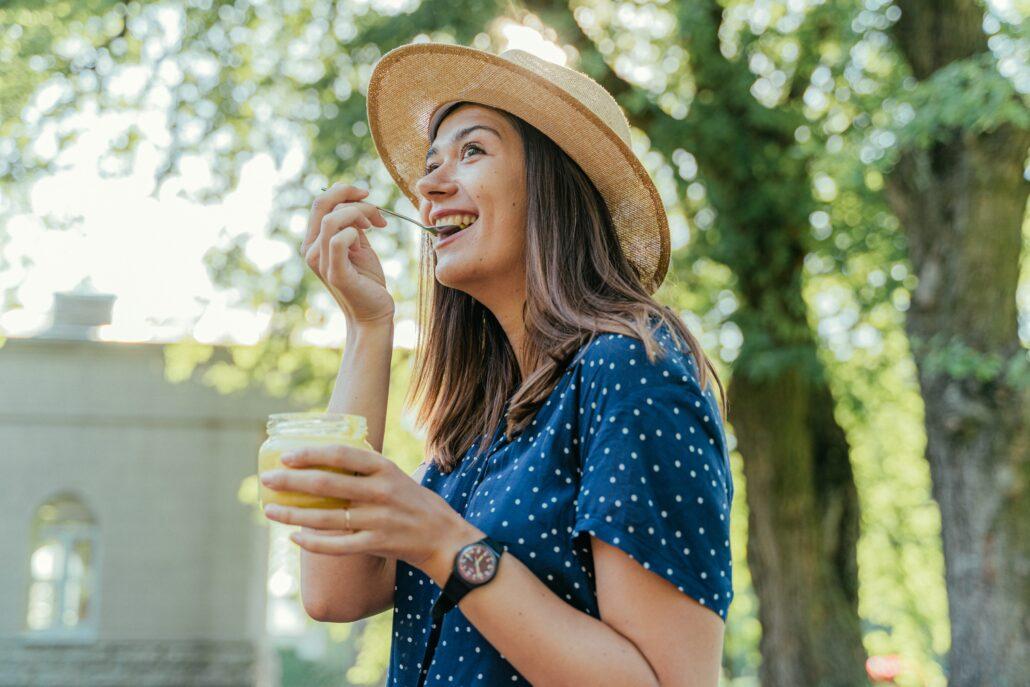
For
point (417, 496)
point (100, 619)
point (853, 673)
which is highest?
point (417, 496)

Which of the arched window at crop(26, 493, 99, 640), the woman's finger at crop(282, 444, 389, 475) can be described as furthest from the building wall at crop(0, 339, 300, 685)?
the woman's finger at crop(282, 444, 389, 475)

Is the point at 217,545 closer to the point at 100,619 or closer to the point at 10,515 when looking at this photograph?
the point at 100,619

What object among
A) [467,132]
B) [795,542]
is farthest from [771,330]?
[467,132]

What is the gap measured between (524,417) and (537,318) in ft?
0.63

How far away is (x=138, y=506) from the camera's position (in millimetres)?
17984

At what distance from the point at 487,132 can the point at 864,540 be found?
43.9ft

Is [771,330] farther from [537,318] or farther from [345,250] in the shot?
[537,318]

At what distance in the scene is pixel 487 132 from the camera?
2.22 meters

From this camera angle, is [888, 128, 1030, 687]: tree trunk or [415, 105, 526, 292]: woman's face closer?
[415, 105, 526, 292]: woman's face

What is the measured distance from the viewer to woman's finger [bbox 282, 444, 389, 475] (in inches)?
55.4

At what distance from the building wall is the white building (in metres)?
0.02

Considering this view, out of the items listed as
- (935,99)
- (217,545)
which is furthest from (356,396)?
(217,545)

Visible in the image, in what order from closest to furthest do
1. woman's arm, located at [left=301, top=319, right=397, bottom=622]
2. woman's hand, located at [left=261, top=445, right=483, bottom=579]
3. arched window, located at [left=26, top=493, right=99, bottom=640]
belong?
1. woman's hand, located at [left=261, top=445, right=483, bottom=579]
2. woman's arm, located at [left=301, top=319, right=397, bottom=622]
3. arched window, located at [left=26, top=493, right=99, bottom=640]

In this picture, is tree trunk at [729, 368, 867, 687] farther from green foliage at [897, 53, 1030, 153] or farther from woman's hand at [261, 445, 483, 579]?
woman's hand at [261, 445, 483, 579]
